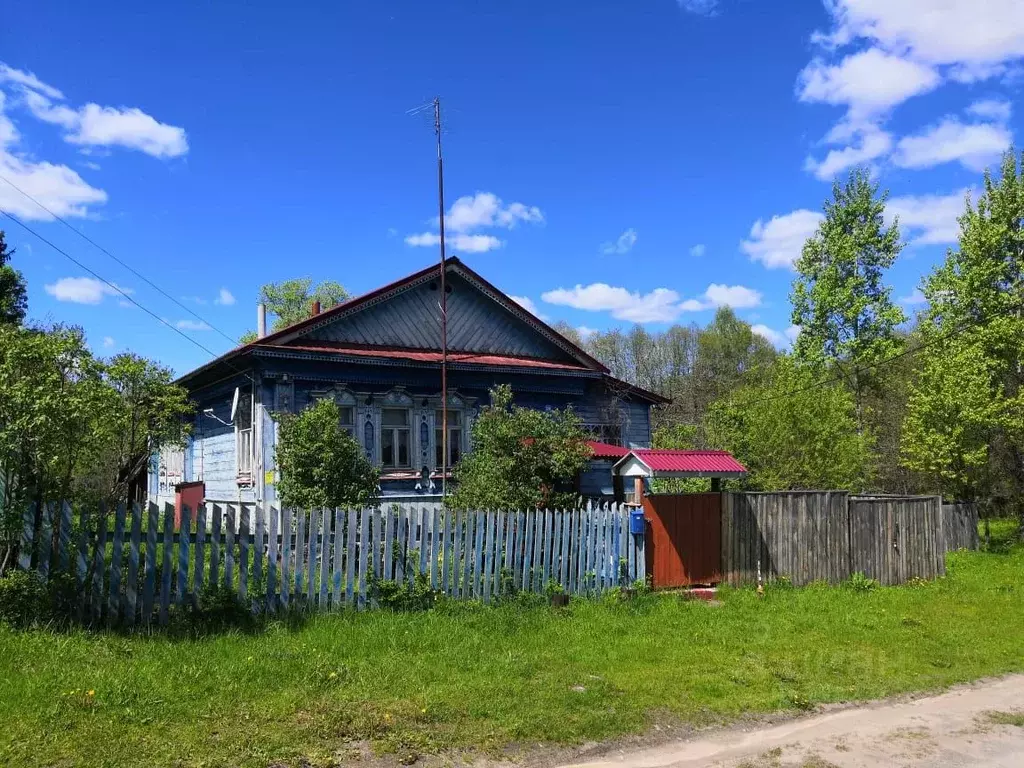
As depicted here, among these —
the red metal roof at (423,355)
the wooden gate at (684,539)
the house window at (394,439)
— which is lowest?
the wooden gate at (684,539)

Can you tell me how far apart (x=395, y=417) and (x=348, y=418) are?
1.09m

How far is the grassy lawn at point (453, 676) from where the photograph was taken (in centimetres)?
499

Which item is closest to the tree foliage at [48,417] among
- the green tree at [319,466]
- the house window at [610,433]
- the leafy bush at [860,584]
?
the green tree at [319,466]

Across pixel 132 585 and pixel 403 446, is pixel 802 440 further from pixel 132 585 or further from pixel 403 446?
pixel 132 585

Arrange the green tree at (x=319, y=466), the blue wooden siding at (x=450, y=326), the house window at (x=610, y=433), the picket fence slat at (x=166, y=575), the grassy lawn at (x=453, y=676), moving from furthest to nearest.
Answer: the house window at (x=610, y=433)
the blue wooden siding at (x=450, y=326)
the green tree at (x=319, y=466)
the picket fence slat at (x=166, y=575)
the grassy lawn at (x=453, y=676)

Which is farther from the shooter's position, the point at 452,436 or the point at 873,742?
the point at 452,436

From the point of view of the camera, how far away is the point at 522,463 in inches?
456

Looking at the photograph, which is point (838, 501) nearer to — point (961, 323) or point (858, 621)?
point (858, 621)

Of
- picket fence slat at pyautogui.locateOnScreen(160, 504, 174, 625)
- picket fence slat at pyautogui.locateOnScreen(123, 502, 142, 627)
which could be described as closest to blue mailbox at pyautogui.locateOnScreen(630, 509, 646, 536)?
picket fence slat at pyautogui.locateOnScreen(160, 504, 174, 625)

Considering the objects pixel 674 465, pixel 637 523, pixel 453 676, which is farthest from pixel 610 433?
pixel 453 676

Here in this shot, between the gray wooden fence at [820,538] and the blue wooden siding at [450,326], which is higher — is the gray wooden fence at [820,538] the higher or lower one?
the lower one

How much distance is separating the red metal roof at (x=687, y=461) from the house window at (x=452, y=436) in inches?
231

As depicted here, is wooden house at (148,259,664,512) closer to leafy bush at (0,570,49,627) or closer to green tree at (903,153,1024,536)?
leafy bush at (0,570,49,627)

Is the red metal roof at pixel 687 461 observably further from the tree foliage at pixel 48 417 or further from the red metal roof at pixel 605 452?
the tree foliage at pixel 48 417
